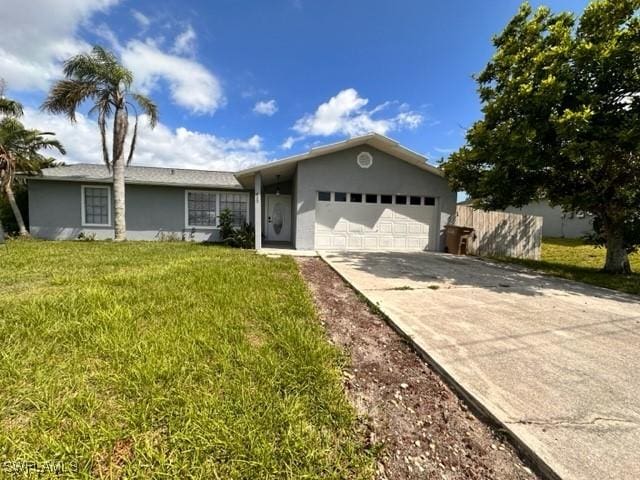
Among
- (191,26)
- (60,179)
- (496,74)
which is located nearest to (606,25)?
(496,74)

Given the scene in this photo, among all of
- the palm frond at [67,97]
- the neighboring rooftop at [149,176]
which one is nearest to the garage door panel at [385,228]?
the neighboring rooftop at [149,176]

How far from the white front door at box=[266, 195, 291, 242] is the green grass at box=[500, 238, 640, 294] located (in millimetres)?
9321

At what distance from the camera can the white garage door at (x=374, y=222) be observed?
35.7ft

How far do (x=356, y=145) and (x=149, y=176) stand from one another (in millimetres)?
9455

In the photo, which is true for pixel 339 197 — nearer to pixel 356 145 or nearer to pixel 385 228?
pixel 356 145

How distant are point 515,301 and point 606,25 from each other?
22.8 ft

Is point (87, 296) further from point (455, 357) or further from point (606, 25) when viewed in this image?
point (606, 25)

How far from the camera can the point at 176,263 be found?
6520 millimetres

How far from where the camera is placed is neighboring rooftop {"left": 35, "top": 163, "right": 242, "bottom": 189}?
11.8m

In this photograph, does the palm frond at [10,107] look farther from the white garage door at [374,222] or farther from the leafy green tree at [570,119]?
the leafy green tree at [570,119]

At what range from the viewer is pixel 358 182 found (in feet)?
35.6

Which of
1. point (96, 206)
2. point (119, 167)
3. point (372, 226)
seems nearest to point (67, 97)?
point (119, 167)

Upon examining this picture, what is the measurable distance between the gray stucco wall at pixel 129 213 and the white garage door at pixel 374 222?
4464 mm

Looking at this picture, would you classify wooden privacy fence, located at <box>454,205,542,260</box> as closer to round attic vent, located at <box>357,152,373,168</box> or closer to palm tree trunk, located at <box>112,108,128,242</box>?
round attic vent, located at <box>357,152,373,168</box>
